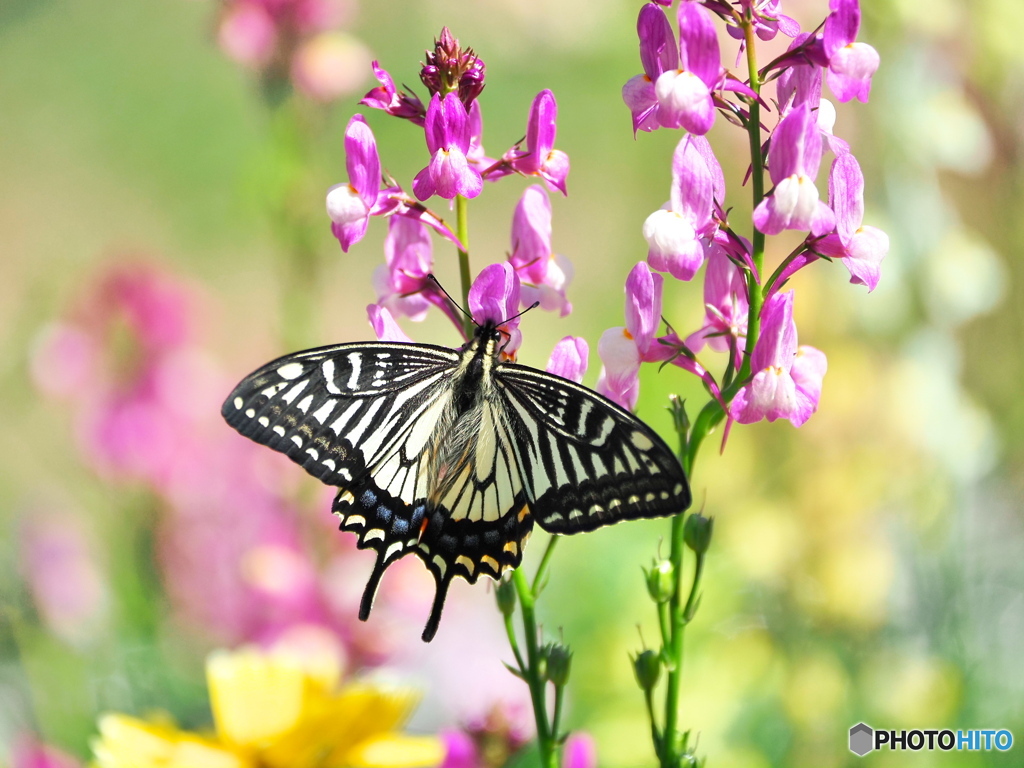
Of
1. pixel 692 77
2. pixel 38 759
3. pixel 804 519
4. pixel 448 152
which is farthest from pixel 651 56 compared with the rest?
pixel 804 519

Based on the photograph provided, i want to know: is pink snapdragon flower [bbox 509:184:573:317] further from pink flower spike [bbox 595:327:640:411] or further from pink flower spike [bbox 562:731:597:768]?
pink flower spike [bbox 562:731:597:768]

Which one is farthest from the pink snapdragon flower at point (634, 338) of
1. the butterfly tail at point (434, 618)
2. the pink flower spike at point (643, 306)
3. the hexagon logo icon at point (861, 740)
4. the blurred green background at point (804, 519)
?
the hexagon logo icon at point (861, 740)

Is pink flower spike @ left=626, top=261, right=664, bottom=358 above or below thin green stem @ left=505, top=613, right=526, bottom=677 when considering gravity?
above

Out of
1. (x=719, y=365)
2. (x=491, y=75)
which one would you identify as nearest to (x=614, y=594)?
(x=719, y=365)

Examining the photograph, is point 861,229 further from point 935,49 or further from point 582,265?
point 582,265

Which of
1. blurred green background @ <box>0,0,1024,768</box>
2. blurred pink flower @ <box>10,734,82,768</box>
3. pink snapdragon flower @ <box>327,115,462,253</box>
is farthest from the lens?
blurred green background @ <box>0,0,1024,768</box>

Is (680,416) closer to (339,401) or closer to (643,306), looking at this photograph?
(643,306)

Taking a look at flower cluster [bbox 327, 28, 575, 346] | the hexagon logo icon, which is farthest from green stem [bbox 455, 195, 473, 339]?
the hexagon logo icon
